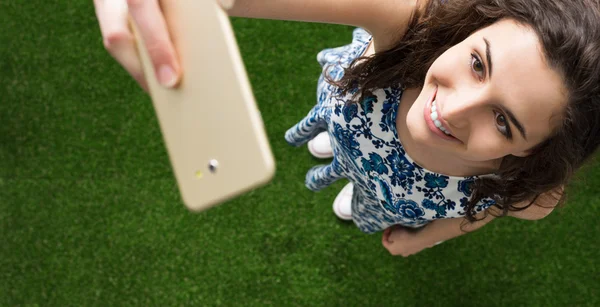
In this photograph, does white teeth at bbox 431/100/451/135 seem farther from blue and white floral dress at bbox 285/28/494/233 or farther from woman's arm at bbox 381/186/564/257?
woman's arm at bbox 381/186/564/257

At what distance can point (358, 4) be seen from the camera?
652 millimetres

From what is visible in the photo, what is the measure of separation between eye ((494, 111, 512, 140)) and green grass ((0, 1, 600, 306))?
37.6 inches

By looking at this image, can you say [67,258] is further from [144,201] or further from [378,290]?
[378,290]

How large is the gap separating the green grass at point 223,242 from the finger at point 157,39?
3.54ft

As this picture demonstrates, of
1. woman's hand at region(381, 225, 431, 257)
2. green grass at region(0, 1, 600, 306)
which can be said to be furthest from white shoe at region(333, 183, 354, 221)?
woman's hand at region(381, 225, 431, 257)

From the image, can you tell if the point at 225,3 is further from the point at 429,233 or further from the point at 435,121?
the point at 429,233

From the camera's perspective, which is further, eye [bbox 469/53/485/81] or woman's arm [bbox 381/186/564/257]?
woman's arm [bbox 381/186/564/257]

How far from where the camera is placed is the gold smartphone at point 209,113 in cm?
44

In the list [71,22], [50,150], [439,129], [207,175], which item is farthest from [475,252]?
[71,22]

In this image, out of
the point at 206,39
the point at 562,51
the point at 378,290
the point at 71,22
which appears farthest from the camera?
the point at 71,22

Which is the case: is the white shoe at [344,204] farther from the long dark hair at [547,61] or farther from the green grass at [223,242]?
the long dark hair at [547,61]

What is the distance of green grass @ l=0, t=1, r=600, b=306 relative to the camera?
1.53 meters

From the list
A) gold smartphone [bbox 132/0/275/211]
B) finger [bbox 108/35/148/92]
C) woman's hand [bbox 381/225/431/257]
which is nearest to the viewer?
gold smartphone [bbox 132/0/275/211]

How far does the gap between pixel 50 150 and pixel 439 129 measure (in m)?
1.39
